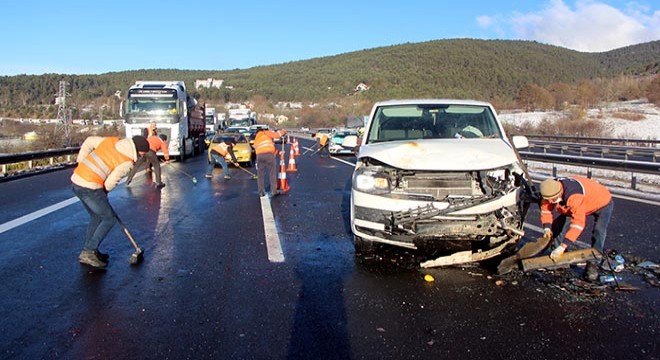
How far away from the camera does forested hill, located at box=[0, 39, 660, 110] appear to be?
100 metres

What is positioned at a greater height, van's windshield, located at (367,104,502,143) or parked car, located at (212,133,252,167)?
van's windshield, located at (367,104,502,143)

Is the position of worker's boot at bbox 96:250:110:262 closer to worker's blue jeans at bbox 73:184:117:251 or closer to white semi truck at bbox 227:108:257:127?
worker's blue jeans at bbox 73:184:117:251

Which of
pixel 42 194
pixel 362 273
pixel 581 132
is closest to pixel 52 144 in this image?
pixel 42 194

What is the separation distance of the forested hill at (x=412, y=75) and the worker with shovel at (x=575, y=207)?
89290 millimetres

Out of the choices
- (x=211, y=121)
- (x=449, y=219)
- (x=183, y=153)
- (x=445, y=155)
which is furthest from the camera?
(x=211, y=121)

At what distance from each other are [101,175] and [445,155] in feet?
12.0

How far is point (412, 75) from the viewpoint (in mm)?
106875

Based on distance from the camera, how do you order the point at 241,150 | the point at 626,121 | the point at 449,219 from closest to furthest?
1. the point at 449,219
2. the point at 241,150
3. the point at 626,121

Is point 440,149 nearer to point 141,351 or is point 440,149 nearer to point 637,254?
point 637,254

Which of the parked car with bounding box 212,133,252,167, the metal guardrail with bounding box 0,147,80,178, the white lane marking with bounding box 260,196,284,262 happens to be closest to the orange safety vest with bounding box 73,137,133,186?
the white lane marking with bounding box 260,196,284,262

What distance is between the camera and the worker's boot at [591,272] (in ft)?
18.4

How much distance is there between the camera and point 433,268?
615cm

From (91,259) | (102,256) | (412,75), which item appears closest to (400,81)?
(412,75)

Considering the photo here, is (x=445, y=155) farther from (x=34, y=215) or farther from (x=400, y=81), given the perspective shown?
(x=400, y=81)
